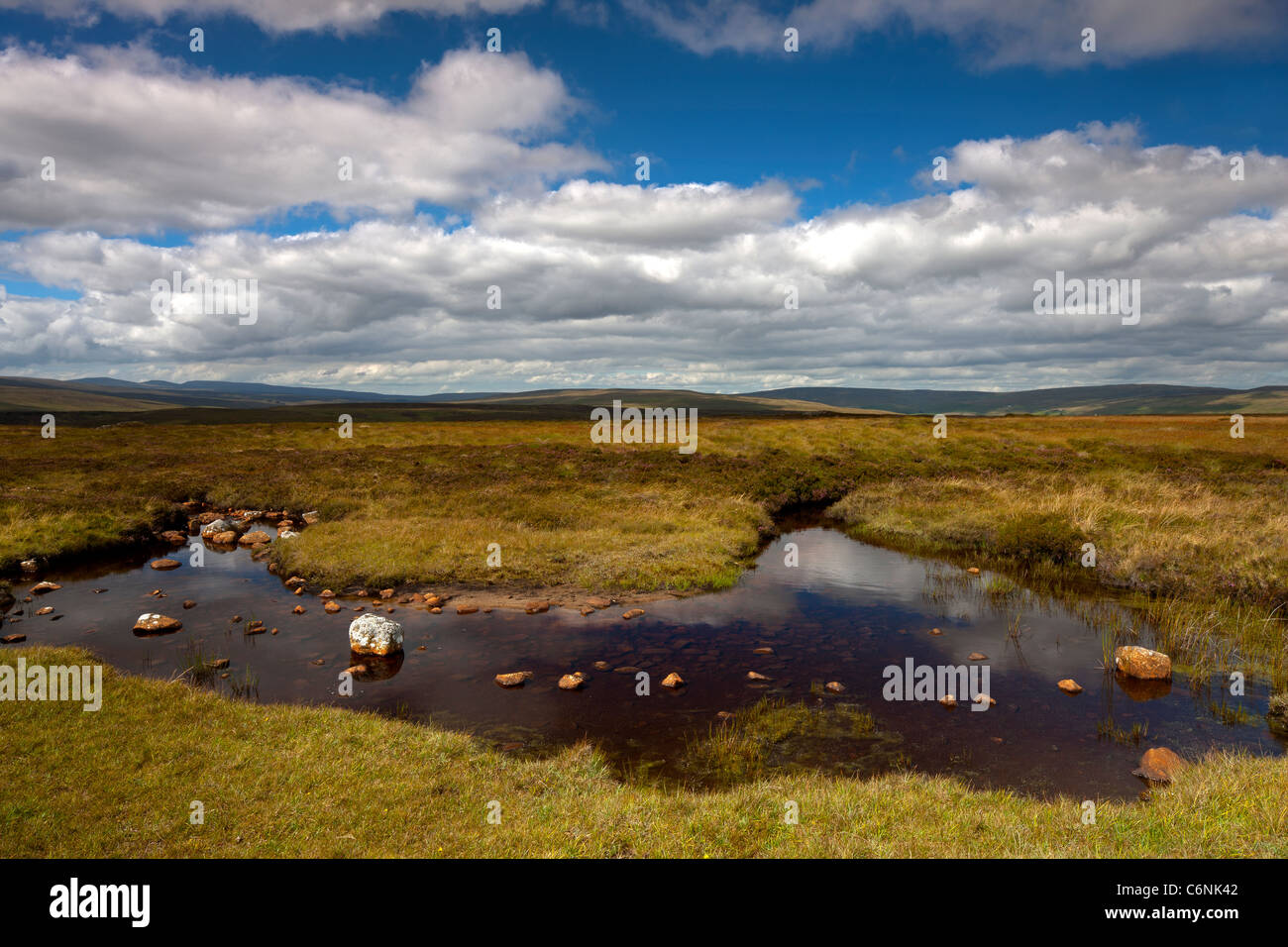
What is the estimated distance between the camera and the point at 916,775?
36.2 ft

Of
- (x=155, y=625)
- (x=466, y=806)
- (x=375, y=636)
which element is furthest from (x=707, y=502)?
(x=466, y=806)

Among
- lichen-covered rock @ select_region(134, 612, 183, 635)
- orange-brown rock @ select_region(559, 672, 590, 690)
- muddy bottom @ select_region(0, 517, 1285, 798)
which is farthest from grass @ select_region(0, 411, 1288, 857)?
lichen-covered rock @ select_region(134, 612, 183, 635)

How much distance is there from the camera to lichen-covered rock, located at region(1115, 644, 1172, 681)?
15688 mm

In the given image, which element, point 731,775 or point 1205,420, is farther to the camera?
point 1205,420

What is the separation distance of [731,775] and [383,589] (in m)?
16.5

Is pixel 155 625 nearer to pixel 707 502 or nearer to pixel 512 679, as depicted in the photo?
pixel 512 679

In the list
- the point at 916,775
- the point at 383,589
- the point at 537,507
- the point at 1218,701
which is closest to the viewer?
A: the point at 916,775

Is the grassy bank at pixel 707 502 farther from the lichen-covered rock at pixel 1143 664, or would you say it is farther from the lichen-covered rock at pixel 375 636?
the lichen-covered rock at pixel 375 636

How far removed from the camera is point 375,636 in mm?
17594
